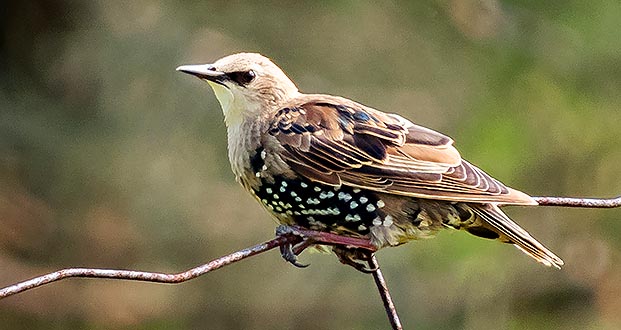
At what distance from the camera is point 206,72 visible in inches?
138

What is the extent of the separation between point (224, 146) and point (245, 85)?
9.88 ft

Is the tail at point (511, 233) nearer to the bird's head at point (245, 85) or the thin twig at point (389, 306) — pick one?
the thin twig at point (389, 306)

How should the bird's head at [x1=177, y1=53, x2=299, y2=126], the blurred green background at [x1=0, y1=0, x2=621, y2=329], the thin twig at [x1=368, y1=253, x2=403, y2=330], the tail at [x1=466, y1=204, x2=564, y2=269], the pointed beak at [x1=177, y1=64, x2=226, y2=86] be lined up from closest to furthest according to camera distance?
the thin twig at [x1=368, y1=253, x2=403, y2=330] < the tail at [x1=466, y1=204, x2=564, y2=269] < the pointed beak at [x1=177, y1=64, x2=226, y2=86] < the bird's head at [x1=177, y1=53, x2=299, y2=126] < the blurred green background at [x1=0, y1=0, x2=621, y2=329]

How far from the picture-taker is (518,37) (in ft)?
22.2

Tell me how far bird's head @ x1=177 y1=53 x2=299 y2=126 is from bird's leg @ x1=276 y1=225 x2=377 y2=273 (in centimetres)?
48

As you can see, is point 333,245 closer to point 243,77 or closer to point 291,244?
point 291,244

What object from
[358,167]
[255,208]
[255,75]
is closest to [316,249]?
[358,167]

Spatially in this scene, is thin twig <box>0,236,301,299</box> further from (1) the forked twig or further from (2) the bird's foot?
(2) the bird's foot

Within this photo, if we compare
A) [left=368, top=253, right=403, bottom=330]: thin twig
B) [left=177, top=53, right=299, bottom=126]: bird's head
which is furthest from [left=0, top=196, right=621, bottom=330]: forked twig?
[left=177, top=53, right=299, bottom=126]: bird's head

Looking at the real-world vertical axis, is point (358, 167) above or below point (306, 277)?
above

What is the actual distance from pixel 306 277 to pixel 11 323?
169cm

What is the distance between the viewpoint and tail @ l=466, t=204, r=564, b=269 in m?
3.27

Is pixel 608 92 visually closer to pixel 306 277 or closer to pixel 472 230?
pixel 306 277

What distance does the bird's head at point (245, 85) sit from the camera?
363 cm
